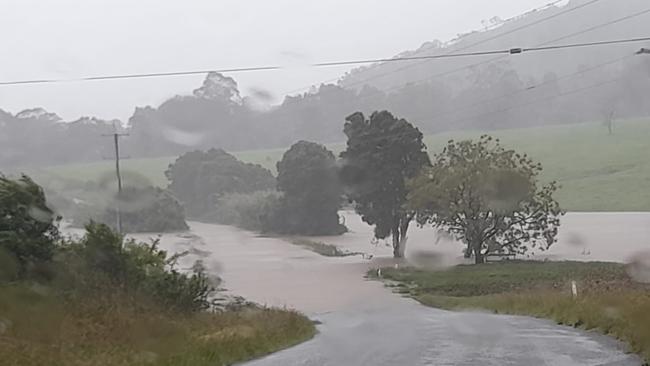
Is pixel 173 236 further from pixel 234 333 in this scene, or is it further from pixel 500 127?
pixel 234 333

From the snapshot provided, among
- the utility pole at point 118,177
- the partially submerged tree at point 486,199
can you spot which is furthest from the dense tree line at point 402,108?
the partially submerged tree at point 486,199

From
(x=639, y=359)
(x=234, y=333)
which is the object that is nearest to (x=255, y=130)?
(x=234, y=333)

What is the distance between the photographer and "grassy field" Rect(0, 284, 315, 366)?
1406cm

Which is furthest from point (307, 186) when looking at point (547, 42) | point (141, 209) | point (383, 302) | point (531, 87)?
point (383, 302)

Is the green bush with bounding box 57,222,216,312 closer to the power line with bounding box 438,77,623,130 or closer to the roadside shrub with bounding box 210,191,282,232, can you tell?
the roadside shrub with bounding box 210,191,282,232

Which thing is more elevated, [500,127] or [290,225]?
[500,127]

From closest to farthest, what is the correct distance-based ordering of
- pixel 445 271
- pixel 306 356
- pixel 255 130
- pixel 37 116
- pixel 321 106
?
1. pixel 306 356
2. pixel 37 116
3. pixel 445 271
4. pixel 255 130
5. pixel 321 106

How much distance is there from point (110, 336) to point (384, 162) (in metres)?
52.7

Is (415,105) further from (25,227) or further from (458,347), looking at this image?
(458,347)

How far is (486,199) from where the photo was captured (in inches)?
2410

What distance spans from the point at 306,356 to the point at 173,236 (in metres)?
48.8

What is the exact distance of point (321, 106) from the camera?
267 ft

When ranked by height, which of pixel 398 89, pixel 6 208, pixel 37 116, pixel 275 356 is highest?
pixel 398 89

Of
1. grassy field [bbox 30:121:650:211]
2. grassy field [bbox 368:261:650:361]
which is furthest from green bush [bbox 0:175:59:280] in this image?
grassy field [bbox 30:121:650:211]
